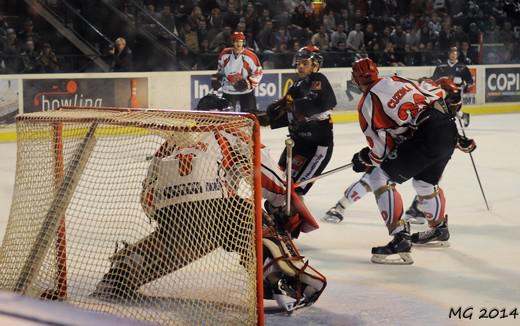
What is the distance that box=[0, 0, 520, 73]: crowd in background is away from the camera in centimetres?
1318

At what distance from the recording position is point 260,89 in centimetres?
1245

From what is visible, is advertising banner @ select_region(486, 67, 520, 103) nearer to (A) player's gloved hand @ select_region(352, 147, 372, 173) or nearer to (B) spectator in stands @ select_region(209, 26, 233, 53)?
(B) spectator in stands @ select_region(209, 26, 233, 53)

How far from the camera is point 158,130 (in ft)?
11.6

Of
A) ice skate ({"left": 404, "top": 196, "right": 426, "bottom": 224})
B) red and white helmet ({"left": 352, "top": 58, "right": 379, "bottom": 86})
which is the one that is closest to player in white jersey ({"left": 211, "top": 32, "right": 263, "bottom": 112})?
ice skate ({"left": 404, "top": 196, "right": 426, "bottom": 224})

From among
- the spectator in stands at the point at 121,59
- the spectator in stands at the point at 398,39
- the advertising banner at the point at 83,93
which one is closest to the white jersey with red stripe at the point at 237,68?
the advertising banner at the point at 83,93

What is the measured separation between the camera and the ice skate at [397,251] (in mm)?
4750

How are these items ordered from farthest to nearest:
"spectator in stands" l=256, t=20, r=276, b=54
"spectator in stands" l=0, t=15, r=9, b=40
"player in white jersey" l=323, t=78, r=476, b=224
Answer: "spectator in stands" l=256, t=20, r=276, b=54 < "spectator in stands" l=0, t=15, r=9, b=40 < "player in white jersey" l=323, t=78, r=476, b=224

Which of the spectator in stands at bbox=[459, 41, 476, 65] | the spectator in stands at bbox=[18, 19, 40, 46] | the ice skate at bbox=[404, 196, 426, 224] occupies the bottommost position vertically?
the ice skate at bbox=[404, 196, 426, 224]

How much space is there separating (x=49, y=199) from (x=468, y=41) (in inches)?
519

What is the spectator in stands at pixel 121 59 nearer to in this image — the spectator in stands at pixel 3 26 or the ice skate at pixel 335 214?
the spectator in stands at pixel 3 26

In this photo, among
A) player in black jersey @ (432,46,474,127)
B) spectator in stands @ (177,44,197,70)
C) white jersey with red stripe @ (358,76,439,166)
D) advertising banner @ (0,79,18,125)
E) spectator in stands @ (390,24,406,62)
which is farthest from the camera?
spectator in stands @ (390,24,406,62)

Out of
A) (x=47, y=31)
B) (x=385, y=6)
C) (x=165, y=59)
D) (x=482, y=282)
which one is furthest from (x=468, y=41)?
(x=482, y=282)

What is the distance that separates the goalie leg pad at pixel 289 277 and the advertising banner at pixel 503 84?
11.3 meters

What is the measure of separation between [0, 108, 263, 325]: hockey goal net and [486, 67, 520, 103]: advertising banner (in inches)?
446
